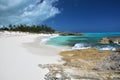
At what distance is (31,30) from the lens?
115250 millimetres

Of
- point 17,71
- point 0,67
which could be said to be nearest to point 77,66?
point 17,71

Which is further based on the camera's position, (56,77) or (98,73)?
(98,73)

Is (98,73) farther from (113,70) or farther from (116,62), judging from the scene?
(116,62)

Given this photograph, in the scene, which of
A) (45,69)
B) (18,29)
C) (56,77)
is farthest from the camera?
(18,29)

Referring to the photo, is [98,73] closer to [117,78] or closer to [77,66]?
[117,78]

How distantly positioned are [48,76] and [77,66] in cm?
365

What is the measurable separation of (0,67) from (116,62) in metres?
8.01

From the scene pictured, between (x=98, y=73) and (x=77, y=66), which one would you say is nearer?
(x=98, y=73)

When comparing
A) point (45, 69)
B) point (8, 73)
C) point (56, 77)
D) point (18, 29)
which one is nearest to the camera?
point (56, 77)

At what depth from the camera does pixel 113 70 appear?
12.1 meters

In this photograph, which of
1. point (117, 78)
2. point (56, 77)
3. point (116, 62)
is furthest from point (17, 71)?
point (116, 62)

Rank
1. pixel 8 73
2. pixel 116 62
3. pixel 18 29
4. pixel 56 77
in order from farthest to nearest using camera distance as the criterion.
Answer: pixel 18 29
pixel 116 62
pixel 8 73
pixel 56 77

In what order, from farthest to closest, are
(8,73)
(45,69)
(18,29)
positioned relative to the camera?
(18,29)
(45,69)
(8,73)

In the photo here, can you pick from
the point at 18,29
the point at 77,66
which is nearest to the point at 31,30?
the point at 18,29
